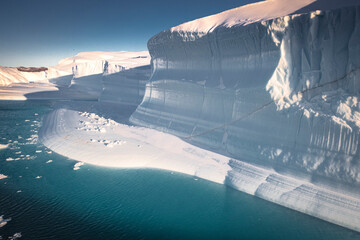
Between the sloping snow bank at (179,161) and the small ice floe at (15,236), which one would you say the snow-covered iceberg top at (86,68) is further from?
the small ice floe at (15,236)

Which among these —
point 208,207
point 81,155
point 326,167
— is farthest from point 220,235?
point 81,155

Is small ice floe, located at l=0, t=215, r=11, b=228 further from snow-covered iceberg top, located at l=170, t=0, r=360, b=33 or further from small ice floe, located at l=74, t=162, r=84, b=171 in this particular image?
snow-covered iceberg top, located at l=170, t=0, r=360, b=33

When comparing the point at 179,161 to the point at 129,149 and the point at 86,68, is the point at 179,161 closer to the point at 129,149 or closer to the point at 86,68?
the point at 129,149

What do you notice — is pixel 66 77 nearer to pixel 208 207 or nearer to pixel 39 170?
pixel 39 170

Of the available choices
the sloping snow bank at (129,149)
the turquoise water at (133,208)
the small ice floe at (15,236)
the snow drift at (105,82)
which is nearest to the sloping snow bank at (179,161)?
the sloping snow bank at (129,149)

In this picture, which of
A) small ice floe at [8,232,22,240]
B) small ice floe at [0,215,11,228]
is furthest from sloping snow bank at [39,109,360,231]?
small ice floe at [8,232,22,240]

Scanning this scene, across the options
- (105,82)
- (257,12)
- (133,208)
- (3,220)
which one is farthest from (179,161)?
(105,82)
